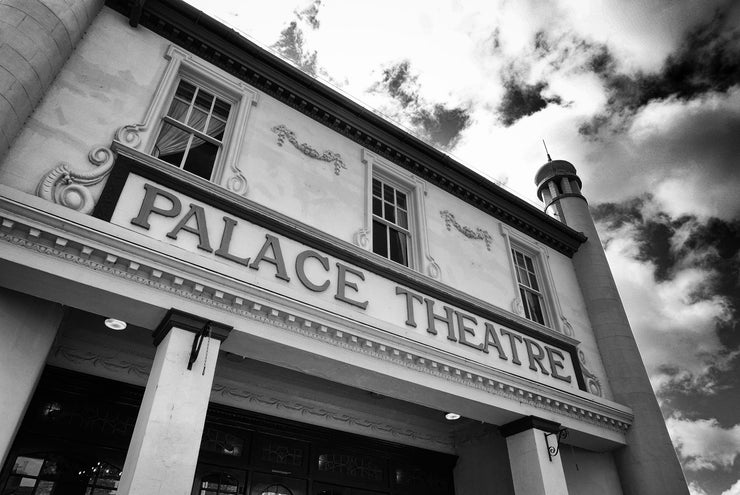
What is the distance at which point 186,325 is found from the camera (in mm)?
5699

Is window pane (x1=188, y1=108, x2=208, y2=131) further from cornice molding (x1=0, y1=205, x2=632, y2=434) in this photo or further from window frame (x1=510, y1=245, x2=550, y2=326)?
window frame (x1=510, y1=245, x2=550, y2=326)

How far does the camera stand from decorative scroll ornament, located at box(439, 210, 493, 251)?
34.4ft

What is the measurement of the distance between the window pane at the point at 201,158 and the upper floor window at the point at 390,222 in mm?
3152

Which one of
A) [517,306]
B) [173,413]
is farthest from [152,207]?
[517,306]

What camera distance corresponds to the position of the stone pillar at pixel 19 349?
5.14 meters

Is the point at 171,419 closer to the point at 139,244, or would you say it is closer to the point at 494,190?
the point at 139,244

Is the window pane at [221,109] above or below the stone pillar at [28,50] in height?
above

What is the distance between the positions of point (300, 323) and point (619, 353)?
8.36 metres

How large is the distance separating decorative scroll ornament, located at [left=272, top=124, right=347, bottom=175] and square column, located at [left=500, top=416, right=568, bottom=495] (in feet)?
18.7

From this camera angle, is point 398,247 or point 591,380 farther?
point 591,380

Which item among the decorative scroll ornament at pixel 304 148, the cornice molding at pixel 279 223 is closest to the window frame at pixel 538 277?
the cornice molding at pixel 279 223

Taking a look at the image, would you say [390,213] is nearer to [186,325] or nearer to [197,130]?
[197,130]

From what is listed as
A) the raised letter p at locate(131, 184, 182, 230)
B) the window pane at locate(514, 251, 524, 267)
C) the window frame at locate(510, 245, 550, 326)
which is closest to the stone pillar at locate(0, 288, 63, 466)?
the raised letter p at locate(131, 184, 182, 230)

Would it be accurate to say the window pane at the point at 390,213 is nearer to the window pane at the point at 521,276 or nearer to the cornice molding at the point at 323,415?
the window pane at the point at 521,276
